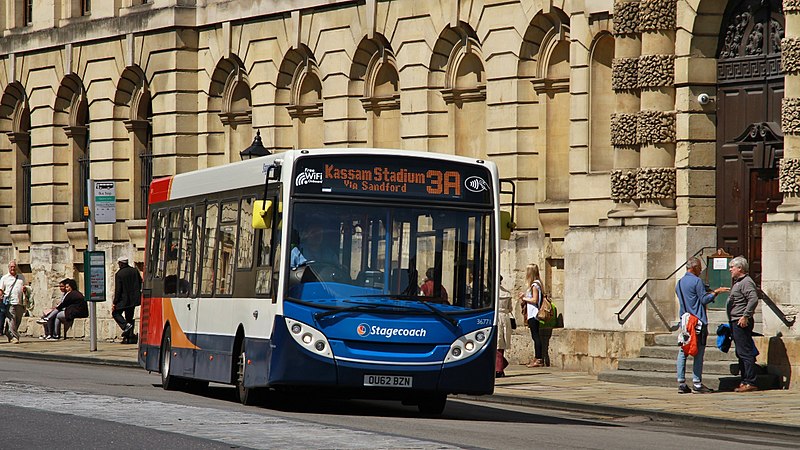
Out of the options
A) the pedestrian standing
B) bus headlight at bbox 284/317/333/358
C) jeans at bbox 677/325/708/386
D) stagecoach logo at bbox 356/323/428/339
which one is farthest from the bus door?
jeans at bbox 677/325/708/386

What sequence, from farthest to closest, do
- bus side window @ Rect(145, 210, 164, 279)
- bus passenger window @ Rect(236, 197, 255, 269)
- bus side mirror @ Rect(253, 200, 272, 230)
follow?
bus side window @ Rect(145, 210, 164, 279) → bus passenger window @ Rect(236, 197, 255, 269) → bus side mirror @ Rect(253, 200, 272, 230)

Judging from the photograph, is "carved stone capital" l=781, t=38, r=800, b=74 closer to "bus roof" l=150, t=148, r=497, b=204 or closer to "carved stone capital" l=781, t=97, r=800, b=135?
"carved stone capital" l=781, t=97, r=800, b=135

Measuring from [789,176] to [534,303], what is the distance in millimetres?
5856

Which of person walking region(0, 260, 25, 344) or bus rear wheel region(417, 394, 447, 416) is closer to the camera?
bus rear wheel region(417, 394, 447, 416)

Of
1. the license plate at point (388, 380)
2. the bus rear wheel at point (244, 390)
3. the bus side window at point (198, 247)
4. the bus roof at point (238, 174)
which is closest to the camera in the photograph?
the license plate at point (388, 380)

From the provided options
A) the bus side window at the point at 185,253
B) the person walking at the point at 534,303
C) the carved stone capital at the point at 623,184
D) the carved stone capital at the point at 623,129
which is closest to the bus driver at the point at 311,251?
the bus side window at the point at 185,253

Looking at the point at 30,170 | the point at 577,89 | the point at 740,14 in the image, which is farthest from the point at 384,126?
the point at 30,170

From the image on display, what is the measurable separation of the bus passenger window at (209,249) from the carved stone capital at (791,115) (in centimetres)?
815

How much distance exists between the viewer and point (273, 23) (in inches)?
1519

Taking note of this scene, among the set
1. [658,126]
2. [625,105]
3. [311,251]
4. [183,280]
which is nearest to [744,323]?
[658,126]

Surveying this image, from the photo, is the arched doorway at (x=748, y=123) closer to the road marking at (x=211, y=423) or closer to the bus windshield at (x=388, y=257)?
the bus windshield at (x=388, y=257)

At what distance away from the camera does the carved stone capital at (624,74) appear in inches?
1134

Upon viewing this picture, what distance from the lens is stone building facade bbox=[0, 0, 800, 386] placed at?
27953 millimetres

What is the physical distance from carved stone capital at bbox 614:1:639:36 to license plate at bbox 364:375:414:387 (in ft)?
35.9
